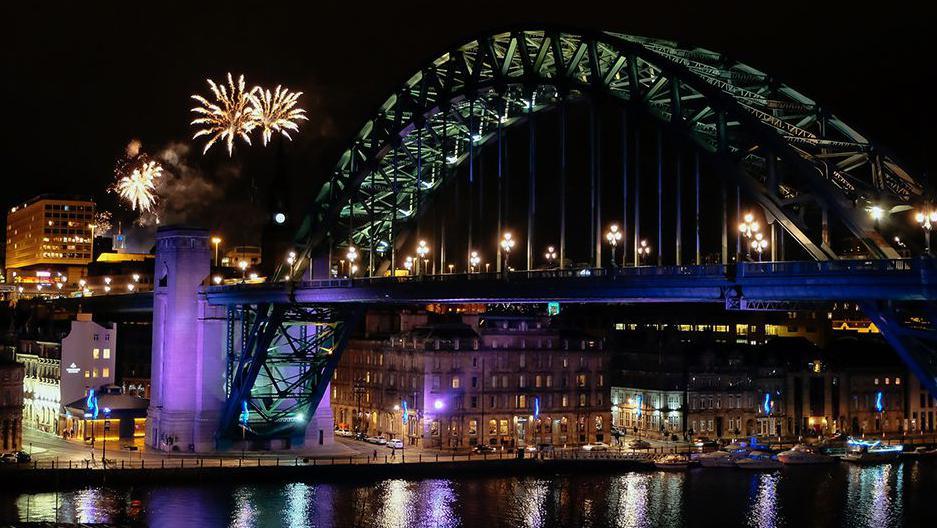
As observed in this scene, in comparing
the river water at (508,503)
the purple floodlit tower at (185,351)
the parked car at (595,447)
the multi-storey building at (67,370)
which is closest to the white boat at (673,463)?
the river water at (508,503)

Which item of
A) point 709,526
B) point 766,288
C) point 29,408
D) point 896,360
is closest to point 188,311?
point 29,408

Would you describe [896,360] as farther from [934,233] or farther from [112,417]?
[112,417]

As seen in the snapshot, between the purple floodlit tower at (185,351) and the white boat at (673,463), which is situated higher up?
the purple floodlit tower at (185,351)

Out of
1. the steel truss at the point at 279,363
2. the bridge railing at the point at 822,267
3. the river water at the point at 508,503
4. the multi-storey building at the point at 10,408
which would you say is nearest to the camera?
the bridge railing at the point at 822,267

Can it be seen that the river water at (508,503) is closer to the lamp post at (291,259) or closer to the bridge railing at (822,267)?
the lamp post at (291,259)

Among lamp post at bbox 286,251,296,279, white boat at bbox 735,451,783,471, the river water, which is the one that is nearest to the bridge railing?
the river water

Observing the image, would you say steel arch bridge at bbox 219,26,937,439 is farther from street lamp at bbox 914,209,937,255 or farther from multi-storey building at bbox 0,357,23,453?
multi-storey building at bbox 0,357,23,453
